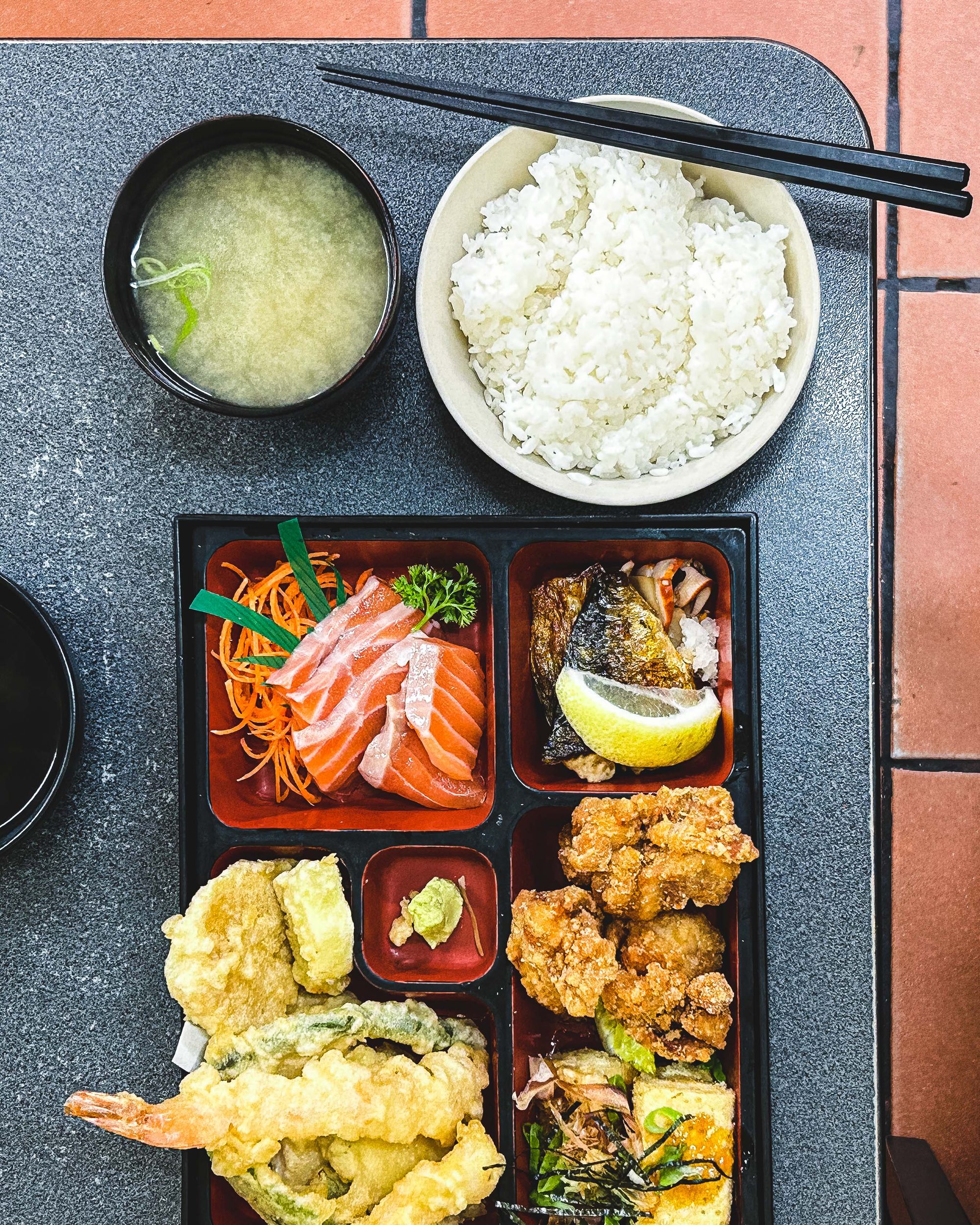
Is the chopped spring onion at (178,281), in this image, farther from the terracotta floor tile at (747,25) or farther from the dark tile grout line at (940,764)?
the dark tile grout line at (940,764)

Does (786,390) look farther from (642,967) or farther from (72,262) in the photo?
(72,262)

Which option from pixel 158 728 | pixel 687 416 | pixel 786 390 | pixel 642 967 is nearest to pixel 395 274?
pixel 687 416

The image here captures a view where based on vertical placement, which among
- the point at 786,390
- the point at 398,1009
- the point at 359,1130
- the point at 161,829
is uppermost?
the point at 786,390

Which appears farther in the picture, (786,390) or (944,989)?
(944,989)

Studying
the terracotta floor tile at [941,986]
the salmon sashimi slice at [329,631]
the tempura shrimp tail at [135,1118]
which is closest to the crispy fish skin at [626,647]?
the salmon sashimi slice at [329,631]

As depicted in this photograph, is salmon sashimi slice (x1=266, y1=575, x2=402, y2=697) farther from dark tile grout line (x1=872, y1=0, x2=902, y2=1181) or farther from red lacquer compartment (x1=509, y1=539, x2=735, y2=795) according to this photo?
dark tile grout line (x1=872, y1=0, x2=902, y2=1181)

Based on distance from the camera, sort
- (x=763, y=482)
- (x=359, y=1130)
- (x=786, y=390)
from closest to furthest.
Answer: (x=359, y=1130)
(x=786, y=390)
(x=763, y=482)
